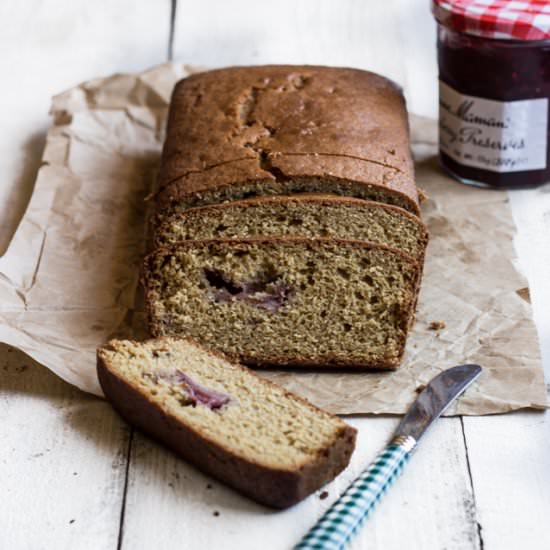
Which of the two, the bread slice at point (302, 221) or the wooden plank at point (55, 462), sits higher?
the bread slice at point (302, 221)

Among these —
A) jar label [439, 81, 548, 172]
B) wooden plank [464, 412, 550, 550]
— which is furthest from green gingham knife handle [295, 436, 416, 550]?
jar label [439, 81, 548, 172]

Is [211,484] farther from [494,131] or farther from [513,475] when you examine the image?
[494,131]

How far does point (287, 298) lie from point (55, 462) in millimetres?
769

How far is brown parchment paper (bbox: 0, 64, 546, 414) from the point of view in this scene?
2.92m

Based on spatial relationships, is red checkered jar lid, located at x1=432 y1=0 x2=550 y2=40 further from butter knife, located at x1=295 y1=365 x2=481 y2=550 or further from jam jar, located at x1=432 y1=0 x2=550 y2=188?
butter knife, located at x1=295 y1=365 x2=481 y2=550

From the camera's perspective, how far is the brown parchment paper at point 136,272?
2.92 m

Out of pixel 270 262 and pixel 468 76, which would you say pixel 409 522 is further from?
pixel 468 76

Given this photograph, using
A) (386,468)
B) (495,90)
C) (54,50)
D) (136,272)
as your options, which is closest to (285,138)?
(136,272)

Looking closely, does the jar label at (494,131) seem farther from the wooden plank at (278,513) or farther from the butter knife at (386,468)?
the wooden plank at (278,513)

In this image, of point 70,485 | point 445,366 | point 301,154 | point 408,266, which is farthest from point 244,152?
point 70,485

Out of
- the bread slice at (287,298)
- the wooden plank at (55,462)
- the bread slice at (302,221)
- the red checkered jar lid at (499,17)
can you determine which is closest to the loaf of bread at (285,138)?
the bread slice at (302,221)

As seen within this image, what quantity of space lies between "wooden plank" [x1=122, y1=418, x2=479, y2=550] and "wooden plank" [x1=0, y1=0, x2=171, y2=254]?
184 cm

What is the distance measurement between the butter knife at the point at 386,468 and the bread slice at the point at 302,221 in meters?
0.37

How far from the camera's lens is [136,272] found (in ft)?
11.1
